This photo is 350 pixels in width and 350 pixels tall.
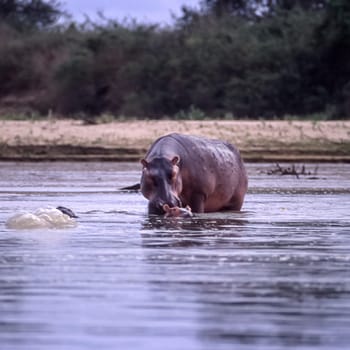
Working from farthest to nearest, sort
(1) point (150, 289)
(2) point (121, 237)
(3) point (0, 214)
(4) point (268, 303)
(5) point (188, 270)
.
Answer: (3) point (0, 214) < (2) point (121, 237) < (5) point (188, 270) < (1) point (150, 289) < (4) point (268, 303)

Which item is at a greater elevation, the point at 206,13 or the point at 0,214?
the point at 206,13

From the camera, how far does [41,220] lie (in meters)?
10.5

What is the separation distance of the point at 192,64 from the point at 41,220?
99.6 feet

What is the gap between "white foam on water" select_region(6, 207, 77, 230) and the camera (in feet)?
34.2

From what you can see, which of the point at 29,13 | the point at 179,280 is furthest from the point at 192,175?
the point at 29,13

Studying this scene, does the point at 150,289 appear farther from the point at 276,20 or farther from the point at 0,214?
the point at 276,20

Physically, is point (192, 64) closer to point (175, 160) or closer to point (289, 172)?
point (289, 172)

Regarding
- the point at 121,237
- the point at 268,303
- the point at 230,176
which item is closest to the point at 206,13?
the point at 230,176

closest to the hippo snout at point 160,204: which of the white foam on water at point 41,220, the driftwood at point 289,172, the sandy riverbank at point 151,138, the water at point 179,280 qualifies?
the water at point 179,280

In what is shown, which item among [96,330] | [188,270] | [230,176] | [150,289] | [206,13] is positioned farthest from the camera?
[206,13]

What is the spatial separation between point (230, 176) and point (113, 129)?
40.6ft

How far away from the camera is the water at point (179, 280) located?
5.44m

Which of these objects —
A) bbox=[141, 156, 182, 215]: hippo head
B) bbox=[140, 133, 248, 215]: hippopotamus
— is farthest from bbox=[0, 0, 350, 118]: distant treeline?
bbox=[141, 156, 182, 215]: hippo head

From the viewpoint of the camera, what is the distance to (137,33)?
46000 mm
